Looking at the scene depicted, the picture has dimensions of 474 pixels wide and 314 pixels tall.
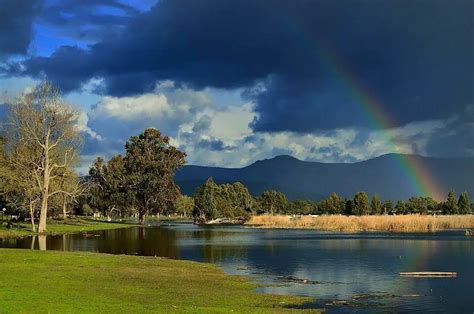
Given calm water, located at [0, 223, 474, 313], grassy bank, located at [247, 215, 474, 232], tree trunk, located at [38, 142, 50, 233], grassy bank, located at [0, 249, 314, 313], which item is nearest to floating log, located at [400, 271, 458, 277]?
calm water, located at [0, 223, 474, 313]

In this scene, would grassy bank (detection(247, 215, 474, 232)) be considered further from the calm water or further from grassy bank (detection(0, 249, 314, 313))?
grassy bank (detection(0, 249, 314, 313))

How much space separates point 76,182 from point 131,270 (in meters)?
69.2

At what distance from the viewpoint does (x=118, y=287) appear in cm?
3042

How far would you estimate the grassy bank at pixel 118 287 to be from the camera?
24.3m

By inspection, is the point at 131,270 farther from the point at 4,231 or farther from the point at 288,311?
the point at 4,231

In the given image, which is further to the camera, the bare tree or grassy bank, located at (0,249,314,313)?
the bare tree

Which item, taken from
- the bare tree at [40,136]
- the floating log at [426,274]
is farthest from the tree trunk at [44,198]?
the floating log at [426,274]

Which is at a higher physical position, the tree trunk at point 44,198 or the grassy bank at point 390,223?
the tree trunk at point 44,198

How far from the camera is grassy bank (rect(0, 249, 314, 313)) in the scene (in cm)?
2430

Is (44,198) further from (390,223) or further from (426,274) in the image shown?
(426,274)

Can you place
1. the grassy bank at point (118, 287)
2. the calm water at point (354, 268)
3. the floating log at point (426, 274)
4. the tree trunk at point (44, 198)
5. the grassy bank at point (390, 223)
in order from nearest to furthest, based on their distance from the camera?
1. the grassy bank at point (118, 287)
2. the calm water at point (354, 268)
3. the floating log at point (426, 274)
4. the tree trunk at point (44, 198)
5. the grassy bank at point (390, 223)

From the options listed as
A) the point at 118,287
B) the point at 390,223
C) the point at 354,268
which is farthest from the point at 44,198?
the point at 390,223

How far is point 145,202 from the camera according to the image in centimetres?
14638

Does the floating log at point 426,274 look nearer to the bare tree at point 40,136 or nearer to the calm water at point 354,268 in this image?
the calm water at point 354,268
